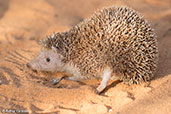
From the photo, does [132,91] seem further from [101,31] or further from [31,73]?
[31,73]

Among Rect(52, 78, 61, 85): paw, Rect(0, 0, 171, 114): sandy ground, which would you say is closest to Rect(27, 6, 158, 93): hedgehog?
Rect(0, 0, 171, 114): sandy ground

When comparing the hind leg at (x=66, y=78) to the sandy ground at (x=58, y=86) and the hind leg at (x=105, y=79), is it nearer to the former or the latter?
the sandy ground at (x=58, y=86)


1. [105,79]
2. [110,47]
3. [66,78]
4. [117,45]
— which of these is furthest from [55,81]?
[117,45]

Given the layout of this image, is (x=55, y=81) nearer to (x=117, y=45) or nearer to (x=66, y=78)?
(x=66, y=78)

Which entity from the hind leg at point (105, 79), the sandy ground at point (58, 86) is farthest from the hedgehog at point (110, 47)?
the sandy ground at point (58, 86)

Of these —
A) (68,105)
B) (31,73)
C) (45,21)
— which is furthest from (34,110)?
(45,21)

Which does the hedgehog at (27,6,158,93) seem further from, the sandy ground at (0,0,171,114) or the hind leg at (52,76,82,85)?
the sandy ground at (0,0,171,114)
